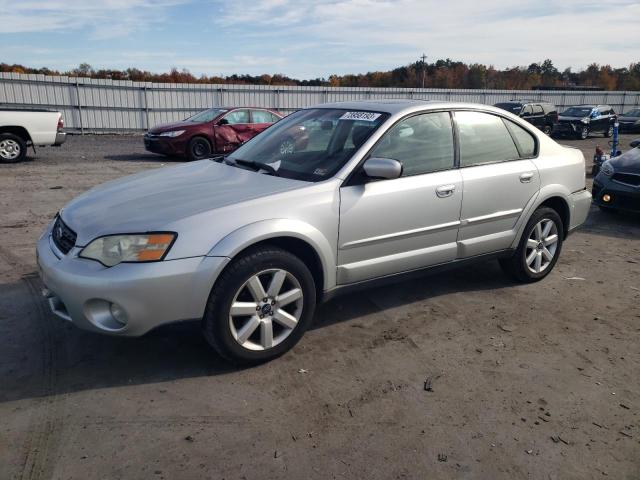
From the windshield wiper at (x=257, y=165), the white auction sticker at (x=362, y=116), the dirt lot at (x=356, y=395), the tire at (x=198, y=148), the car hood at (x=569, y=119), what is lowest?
the dirt lot at (x=356, y=395)

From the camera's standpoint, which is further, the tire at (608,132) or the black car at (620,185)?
the tire at (608,132)

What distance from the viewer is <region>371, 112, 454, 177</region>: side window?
3969 mm

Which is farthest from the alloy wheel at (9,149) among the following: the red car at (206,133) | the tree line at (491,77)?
the tree line at (491,77)

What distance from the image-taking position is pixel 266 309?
3385 millimetres

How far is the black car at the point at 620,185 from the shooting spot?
25.2ft

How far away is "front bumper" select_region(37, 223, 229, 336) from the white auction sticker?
1.70 m

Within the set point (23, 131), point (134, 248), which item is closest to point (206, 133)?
point (23, 131)

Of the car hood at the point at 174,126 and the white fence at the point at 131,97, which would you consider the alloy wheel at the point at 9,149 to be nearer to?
the car hood at the point at 174,126

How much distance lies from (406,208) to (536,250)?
181 centimetres

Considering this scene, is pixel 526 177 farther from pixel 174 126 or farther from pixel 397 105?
pixel 174 126

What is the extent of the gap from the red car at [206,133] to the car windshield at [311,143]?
868cm

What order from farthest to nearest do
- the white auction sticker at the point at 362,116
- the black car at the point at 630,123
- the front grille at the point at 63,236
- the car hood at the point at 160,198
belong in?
the black car at the point at 630,123, the white auction sticker at the point at 362,116, the front grille at the point at 63,236, the car hood at the point at 160,198

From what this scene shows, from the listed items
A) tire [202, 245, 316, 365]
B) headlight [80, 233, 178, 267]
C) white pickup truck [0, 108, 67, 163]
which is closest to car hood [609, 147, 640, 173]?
tire [202, 245, 316, 365]

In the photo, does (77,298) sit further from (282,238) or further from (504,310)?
(504,310)
